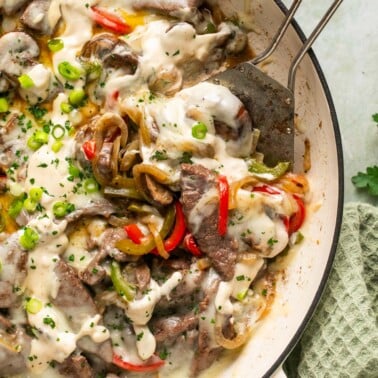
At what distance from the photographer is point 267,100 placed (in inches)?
154

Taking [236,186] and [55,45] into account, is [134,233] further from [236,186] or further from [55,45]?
[55,45]

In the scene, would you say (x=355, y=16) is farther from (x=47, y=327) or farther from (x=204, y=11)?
(x=47, y=327)

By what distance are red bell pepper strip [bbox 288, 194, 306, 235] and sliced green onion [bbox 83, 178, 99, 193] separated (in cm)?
102

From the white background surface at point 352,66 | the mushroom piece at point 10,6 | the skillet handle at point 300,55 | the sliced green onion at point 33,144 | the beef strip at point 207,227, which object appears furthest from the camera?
the white background surface at point 352,66

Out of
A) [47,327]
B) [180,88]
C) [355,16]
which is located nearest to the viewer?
[47,327]

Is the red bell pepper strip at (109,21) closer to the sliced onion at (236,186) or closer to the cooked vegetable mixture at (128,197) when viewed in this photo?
the cooked vegetable mixture at (128,197)

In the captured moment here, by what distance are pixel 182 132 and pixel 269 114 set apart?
0.48 meters

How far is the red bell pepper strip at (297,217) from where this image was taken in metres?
3.96

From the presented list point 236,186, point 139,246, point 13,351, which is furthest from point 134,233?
point 13,351

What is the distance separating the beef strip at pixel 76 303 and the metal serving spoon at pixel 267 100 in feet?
3.87

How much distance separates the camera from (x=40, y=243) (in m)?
3.79

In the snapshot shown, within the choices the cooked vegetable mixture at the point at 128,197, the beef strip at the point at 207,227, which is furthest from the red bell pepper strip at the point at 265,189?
the beef strip at the point at 207,227

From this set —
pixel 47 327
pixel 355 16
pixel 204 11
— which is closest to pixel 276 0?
pixel 204 11

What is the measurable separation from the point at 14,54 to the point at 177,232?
4.14ft
